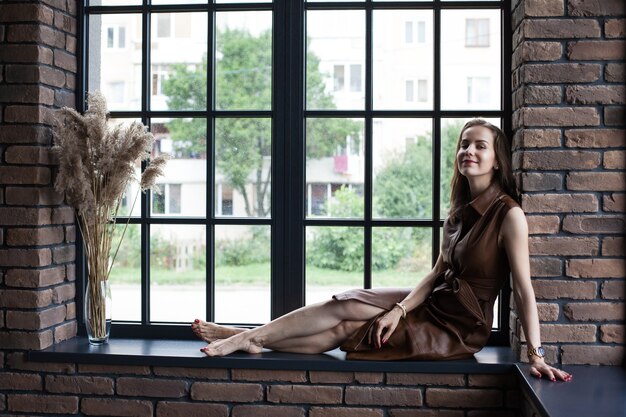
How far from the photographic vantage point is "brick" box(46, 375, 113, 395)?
321 cm

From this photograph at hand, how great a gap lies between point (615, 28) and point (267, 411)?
7.14 ft

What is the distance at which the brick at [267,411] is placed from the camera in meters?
3.10

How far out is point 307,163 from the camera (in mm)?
3488

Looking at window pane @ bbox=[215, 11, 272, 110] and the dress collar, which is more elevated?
window pane @ bbox=[215, 11, 272, 110]

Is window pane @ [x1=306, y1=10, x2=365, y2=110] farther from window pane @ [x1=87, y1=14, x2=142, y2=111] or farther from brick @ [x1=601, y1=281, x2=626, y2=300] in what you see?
brick @ [x1=601, y1=281, x2=626, y2=300]

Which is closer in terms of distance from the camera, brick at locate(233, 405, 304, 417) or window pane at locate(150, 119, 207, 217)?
brick at locate(233, 405, 304, 417)

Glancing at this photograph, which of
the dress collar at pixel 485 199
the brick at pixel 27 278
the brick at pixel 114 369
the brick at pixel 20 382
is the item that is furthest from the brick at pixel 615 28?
the brick at pixel 20 382

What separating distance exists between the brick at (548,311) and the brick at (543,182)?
48cm

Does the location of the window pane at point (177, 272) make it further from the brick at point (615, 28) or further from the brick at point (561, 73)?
the brick at point (615, 28)

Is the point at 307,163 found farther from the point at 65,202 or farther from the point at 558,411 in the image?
the point at 558,411

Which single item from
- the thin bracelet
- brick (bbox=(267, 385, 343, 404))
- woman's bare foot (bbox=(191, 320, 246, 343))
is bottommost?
brick (bbox=(267, 385, 343, 404))

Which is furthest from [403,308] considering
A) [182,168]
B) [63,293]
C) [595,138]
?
[63,293]

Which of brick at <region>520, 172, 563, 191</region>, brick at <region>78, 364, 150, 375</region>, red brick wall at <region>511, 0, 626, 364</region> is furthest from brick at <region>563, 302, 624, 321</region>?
brick at <region>78, 364, 150, 375</region>

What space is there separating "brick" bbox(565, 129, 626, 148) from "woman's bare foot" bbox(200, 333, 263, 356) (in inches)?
62.8
